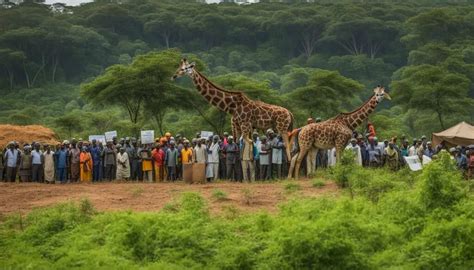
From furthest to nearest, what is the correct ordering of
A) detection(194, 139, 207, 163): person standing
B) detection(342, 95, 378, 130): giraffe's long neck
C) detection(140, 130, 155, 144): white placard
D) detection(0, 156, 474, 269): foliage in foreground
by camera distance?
detection(342, 95, 378, 130): giraffe's long neck → detection(140, 130, 155, 144): white placard → detection(194, 139, 207, 163): person standing → detection(0, 156, 474, 269): foliage in foreground

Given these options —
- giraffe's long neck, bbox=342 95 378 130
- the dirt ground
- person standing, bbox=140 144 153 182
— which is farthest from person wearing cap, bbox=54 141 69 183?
giraffe's long neck, bbox=342 95 378 130

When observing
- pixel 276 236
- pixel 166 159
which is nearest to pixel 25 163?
pixel 166 159

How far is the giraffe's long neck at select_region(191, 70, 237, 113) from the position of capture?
20797mm

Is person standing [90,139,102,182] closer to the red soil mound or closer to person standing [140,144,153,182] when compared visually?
person standing [140,144,153,182]

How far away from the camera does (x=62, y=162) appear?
20062mm

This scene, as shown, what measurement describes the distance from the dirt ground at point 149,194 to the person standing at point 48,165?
36.1 inches

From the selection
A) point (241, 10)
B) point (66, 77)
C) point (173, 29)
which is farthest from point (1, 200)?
point (241, 10)

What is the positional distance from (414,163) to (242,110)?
465 cm

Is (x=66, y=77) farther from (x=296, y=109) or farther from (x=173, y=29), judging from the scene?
(x=296, y=109)

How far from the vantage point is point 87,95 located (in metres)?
31.2

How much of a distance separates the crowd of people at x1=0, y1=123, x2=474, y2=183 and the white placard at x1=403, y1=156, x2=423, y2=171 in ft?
4.80

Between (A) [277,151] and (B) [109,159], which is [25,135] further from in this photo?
(A) [277,151]

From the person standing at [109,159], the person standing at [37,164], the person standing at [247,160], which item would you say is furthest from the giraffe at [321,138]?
the person standing at [37,164]

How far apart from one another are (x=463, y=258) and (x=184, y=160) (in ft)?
32.3
